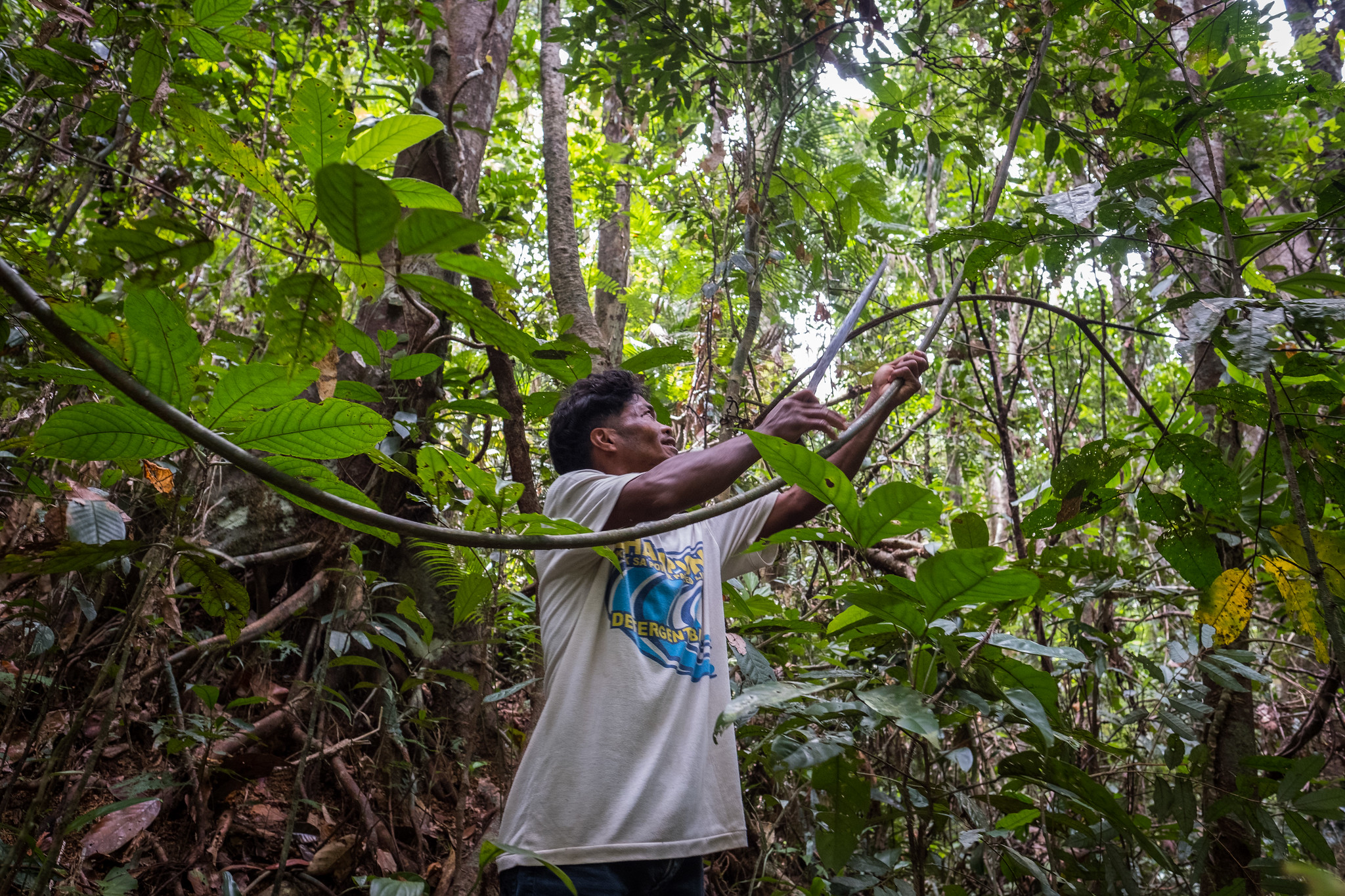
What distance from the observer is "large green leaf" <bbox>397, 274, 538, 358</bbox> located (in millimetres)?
669

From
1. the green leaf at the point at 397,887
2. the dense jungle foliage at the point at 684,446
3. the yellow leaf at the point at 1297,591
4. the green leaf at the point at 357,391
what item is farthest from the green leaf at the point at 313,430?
the yellow leaf at the point at 1297,591

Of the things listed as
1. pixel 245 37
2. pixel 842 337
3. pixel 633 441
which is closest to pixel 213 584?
pixel 245 37

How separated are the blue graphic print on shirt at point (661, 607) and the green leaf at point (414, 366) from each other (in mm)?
595

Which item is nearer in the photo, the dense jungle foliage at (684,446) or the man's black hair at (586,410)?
the dense jungle foliage at (684,446)

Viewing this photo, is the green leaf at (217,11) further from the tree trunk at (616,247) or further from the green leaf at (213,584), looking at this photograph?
the tree trunk at (616,247)

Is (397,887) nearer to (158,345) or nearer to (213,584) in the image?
(213,584)

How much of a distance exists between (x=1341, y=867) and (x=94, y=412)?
3388 mm

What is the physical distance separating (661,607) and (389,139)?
4.11 feet

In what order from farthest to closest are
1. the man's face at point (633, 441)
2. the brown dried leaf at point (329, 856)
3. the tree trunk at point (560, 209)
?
the tree trunk at point (560, 209) → the brown dried leaf at point (329, 856) → the man's face at point (633, 441)

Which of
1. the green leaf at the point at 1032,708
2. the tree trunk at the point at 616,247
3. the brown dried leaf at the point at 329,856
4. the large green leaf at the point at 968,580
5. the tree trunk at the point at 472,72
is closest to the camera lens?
the large green leaf at the point at 968,580

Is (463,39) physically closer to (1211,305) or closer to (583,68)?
(583,68)

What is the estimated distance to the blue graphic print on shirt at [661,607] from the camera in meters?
1.78

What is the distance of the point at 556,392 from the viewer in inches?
68.3

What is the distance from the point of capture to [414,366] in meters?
1.55
